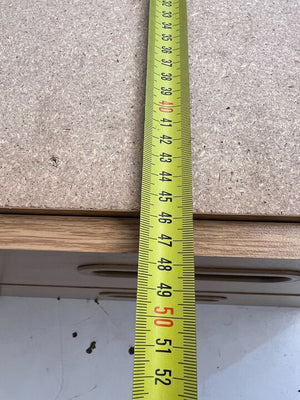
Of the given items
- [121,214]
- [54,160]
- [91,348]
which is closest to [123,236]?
[121,214]

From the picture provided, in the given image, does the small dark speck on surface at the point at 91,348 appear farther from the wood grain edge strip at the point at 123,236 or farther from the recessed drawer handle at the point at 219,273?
the wood grain edge strip at the point at 123,236

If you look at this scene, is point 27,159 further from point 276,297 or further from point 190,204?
point 276,297

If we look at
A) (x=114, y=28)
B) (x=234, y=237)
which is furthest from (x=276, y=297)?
(x=114, y=28)

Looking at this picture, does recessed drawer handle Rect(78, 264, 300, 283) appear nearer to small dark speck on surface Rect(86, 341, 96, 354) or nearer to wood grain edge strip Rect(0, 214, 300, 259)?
wood grain edge strip Rect(0, 214, 300, 259)

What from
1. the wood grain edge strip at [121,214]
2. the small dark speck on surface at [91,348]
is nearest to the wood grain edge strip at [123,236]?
the wood grain edge strip at [121,214]

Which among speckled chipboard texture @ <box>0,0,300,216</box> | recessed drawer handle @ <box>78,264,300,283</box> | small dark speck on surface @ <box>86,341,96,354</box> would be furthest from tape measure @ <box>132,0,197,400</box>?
small dark speck on surface @ <box>86,341,96,354</box>
